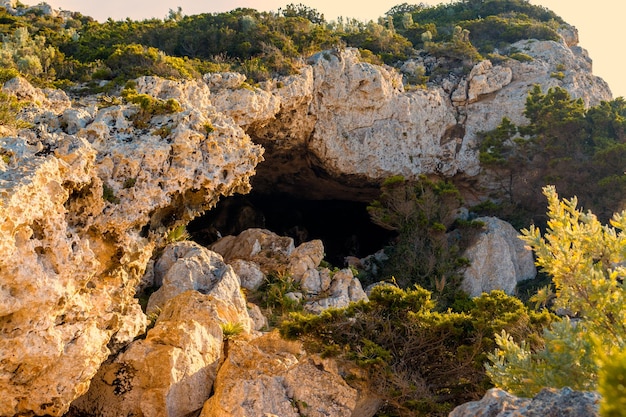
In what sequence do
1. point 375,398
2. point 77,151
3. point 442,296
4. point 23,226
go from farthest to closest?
1. point 442,296
2. point 375,398
3. point 77,151
4. point 23,226

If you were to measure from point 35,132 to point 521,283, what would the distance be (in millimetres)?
16761

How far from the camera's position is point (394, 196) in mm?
20734

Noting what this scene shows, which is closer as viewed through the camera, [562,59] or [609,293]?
[609,293]

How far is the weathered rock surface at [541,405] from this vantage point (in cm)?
483

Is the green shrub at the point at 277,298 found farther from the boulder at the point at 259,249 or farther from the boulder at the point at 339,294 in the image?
the boulder at the point at 259,249

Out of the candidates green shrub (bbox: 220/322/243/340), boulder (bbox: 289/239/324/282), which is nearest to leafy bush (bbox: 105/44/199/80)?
boulder (bbox: 289/239/324/282)

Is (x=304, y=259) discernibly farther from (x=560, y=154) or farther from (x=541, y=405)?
(x=541, y=405)

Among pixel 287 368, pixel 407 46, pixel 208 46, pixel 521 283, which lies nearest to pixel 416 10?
pixel 407 46

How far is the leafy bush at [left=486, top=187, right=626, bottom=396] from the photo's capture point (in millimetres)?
6363

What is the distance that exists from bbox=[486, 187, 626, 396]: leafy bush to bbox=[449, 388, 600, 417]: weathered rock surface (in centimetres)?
125

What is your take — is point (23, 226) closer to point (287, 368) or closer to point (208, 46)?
point (287, 368)

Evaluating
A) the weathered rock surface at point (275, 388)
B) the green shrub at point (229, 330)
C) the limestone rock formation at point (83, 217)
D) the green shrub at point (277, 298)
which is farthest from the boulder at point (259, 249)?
the weathered rock surface at point (275, 388)

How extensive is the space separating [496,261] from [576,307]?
1333 cm

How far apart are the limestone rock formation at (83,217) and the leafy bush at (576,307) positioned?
20.6ft
